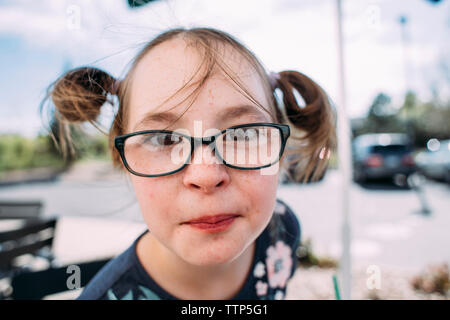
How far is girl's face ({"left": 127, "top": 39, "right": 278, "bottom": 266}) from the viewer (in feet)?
1.99

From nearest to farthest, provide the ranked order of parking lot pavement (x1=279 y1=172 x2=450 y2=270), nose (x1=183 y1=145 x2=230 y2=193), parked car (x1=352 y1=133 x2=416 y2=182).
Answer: nose (x1=183 y1=145 x2=230 y2=193), parking lot pavement (x1=279 y1=172 x2=450 y2=270), parked car (x1=352 y1=133 x2=416 y2=182)

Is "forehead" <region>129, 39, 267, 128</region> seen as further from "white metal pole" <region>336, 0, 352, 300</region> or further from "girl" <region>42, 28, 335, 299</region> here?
"white metal pole" <region>336, 0, 352, 300</region>

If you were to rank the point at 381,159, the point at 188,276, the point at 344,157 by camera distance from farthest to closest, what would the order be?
A: the point at 381,159
the point at 344,157
the point at 188,276

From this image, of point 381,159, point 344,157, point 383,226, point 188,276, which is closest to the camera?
point 188,276

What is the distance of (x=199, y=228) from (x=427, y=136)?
2235 centimetres

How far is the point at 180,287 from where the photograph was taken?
0.80 m

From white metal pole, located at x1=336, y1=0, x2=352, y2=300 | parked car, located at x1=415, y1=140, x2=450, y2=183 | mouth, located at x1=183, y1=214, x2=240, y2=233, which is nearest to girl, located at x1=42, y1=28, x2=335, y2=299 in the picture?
mouth, located at x1=183, y1=214, x2=240, y2=233

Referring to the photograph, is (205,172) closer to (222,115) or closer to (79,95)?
(222,115)

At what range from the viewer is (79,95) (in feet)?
2.68

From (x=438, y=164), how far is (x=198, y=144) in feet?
35.3

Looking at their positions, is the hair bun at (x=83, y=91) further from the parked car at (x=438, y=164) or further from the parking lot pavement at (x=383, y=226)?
the parked car at (x=438, y=164)

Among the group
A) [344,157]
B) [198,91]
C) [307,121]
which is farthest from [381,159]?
[198,91]
